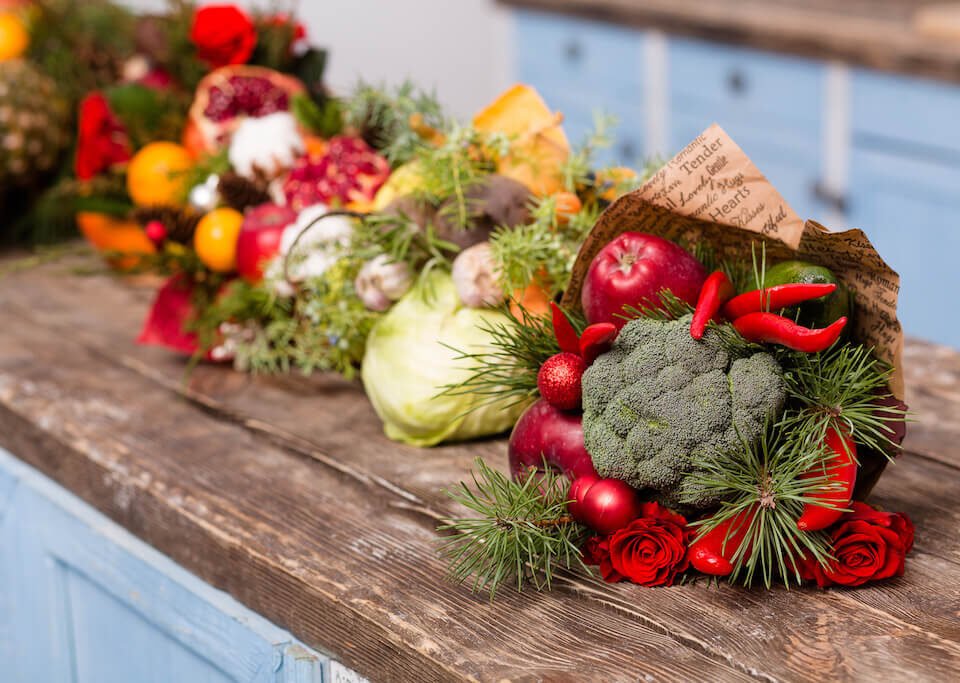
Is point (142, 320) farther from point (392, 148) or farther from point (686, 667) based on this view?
point (686, 667)

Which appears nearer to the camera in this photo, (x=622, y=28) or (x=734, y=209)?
(x=734, y=209)

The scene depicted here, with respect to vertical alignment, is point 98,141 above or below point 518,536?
above

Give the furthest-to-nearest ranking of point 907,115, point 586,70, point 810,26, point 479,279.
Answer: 1. point 586,70
2. point 810,26
3. point 907,115
4. point 479,279

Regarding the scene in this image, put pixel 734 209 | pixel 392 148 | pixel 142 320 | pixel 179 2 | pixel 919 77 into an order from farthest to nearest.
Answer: pixel 919 77
pixel 179 2
pixel 142 320
pixel 392 148
pixel 734 209

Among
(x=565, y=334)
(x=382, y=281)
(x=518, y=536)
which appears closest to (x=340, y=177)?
(x=382, y=281)

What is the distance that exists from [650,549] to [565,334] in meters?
0.16

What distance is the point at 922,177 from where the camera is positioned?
228 cm

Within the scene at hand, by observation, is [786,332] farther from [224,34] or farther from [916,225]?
[916,225]

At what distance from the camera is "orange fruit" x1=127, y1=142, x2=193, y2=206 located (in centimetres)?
134

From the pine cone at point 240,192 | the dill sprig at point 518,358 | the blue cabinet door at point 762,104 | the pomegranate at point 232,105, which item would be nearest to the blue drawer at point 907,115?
the blue cabinet door at point 762,104

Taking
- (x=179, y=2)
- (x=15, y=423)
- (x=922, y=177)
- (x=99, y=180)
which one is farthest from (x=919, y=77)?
(x=15, y=423)

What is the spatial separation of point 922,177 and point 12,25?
1.69 m

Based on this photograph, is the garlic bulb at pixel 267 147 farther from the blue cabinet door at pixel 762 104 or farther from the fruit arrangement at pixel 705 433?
the blue cabinet door at pixel 762 104

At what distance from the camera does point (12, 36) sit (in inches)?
63.5
